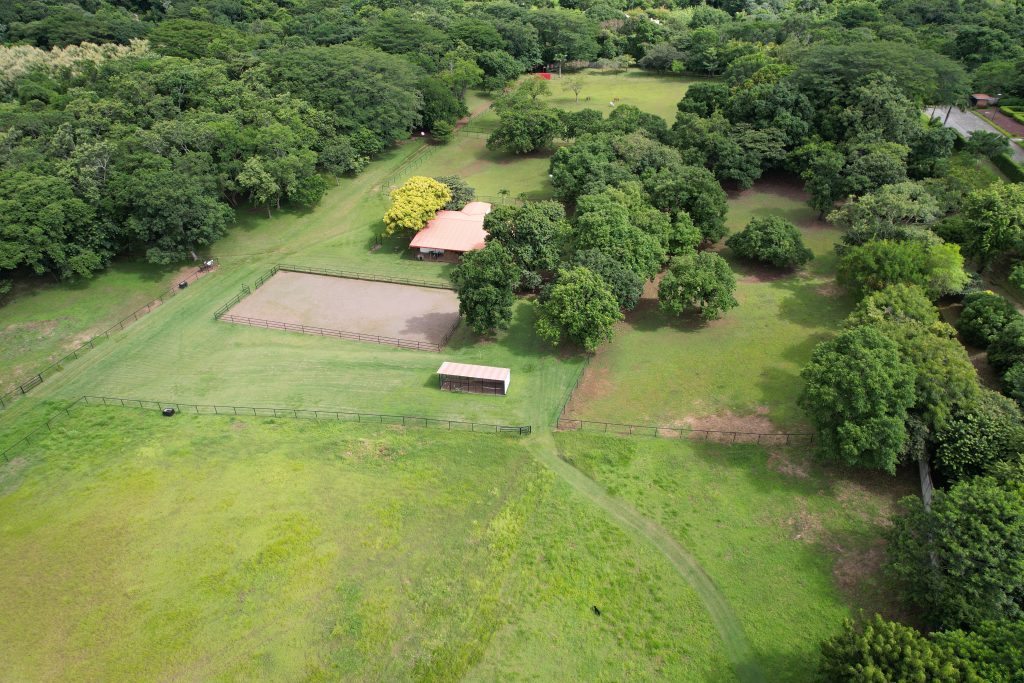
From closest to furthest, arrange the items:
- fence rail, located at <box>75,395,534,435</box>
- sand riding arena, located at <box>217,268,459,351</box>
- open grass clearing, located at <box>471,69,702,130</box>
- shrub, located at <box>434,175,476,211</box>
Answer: fence rail, located at <box>75,395,534,435</box>
sand riding arena, located at <box>217,268,459,351</box>
shrub, located at <box>434,175,476,211</box>
open grass clearing, located at <box>471,69,702,130</box>

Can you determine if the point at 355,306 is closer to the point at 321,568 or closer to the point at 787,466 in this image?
the point at 321,568

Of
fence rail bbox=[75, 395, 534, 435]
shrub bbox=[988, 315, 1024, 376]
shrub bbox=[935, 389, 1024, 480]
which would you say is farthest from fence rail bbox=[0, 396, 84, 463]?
shrub bbox=[988, 315, 1024, 376]

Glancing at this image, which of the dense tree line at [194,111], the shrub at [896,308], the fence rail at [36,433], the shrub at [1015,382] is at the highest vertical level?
the dense tree line at [194,111]

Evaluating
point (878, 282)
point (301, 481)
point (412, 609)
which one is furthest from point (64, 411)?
point (878, 282)

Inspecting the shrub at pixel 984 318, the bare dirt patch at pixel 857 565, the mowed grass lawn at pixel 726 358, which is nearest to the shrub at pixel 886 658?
the bare dirt patch at pixel 857 565

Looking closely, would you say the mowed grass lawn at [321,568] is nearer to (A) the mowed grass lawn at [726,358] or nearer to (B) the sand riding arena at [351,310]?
(A) the mowed grass lawn at [726,358]

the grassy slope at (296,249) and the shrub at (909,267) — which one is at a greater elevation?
the shrub at (909,267)

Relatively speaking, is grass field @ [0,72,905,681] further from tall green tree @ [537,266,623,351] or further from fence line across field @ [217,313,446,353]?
→ tall green tree @ [537,266,623,351]

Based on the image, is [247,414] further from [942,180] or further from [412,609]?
[942,180]
